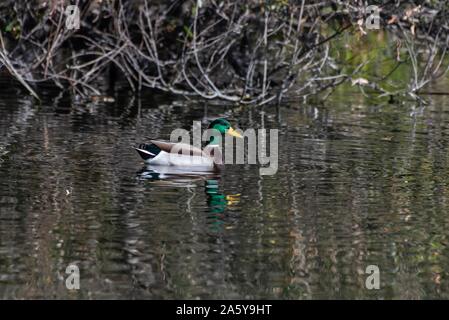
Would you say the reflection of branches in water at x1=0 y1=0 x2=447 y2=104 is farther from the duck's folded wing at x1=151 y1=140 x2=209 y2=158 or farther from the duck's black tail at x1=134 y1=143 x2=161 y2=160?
the duck's black tail at x1=134 y1=143 x2=161 y2=160

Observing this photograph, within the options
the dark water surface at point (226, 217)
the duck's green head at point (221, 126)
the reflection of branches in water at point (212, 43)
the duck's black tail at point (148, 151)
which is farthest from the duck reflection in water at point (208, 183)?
the reflection of branches in water at point (212, 43)

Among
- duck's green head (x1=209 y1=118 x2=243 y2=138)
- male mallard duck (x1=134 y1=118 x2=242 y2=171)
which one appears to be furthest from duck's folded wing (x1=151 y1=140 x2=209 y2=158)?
duck's green head (x1=209 y1=118 x2=243 y2=138)

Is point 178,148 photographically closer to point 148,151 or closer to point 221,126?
point 148,151

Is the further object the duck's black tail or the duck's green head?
the duck's green head

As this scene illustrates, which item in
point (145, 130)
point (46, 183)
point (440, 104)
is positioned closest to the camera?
point (46, 183)

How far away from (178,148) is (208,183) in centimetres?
100

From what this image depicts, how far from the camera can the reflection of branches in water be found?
19.6m

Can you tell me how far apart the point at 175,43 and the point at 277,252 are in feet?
41.7

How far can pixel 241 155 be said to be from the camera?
15156mm

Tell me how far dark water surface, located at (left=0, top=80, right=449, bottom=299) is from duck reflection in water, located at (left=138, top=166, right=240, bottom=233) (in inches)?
1.1

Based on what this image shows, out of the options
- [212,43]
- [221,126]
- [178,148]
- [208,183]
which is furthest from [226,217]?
[212,43]

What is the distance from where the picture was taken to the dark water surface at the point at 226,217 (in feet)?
30.0

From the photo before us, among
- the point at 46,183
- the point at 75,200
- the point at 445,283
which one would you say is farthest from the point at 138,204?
the point at 445,283
